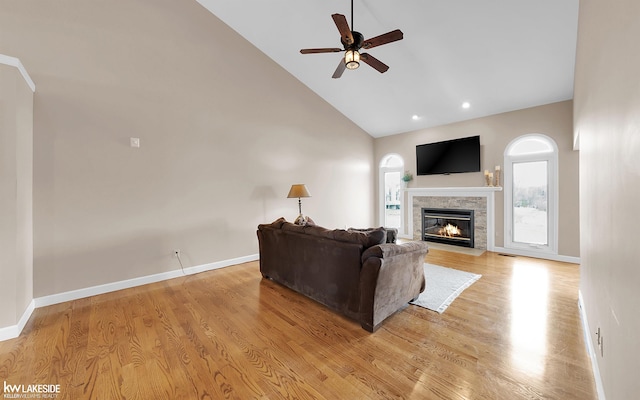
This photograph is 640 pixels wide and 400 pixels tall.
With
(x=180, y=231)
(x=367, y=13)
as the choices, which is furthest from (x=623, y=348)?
(x=180, y=231)

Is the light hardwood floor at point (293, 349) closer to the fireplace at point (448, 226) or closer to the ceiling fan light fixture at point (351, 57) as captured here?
the fireplace at point (448, 226)

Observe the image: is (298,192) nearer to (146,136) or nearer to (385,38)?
(146,136)

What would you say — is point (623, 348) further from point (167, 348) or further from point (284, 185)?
point (284, 185)

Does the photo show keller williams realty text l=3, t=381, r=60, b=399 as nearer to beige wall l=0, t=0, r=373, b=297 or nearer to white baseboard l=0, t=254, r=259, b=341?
white baseboard l=0, t=254, r=259, b=341

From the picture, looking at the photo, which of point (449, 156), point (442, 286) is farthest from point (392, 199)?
point (442, 286)

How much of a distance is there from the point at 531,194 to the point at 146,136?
6719 mm

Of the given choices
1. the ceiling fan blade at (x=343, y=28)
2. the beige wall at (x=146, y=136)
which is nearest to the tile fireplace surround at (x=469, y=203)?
the beige wall at (x=146, y=136)

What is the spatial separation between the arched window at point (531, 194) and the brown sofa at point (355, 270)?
134 inches

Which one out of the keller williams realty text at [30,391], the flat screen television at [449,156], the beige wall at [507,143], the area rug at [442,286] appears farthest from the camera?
the flat screen television at [449,156]

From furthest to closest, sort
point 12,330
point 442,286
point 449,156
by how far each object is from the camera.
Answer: point 449,156 → point 442,286 → point 12,330

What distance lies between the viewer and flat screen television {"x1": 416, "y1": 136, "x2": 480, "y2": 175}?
545cm

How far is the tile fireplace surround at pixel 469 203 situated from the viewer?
528 centimetres

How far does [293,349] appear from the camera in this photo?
80.6 inches

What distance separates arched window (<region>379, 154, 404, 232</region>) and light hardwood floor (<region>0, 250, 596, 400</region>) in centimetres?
393
